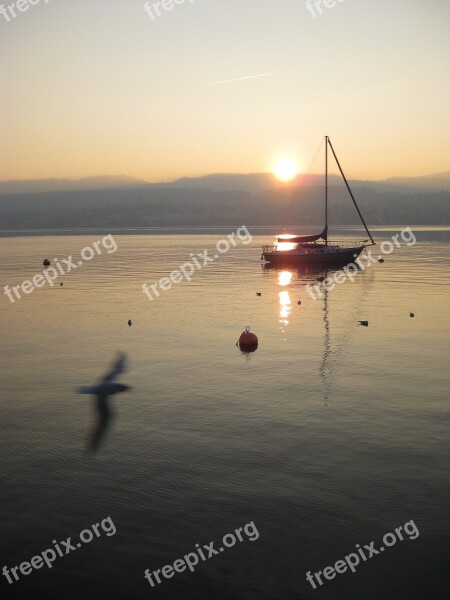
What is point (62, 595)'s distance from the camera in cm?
Result: 1107

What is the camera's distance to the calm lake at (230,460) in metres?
11.8

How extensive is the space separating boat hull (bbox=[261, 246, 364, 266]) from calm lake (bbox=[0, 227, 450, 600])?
48.3m

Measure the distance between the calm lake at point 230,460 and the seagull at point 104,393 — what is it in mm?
319

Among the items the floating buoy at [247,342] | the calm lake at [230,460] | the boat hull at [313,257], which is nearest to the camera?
the calm lake at [230,460]

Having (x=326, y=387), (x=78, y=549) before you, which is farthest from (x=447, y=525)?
(x=326, y=387)

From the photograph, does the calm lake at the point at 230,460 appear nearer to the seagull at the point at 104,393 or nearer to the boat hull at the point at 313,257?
the seagull at the point at 104,393

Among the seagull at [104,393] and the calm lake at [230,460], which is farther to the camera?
the seagull at [104,393]

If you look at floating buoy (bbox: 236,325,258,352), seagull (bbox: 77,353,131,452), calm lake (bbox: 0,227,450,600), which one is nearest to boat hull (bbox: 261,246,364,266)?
calm lake (bbox: 0,227,450,600)

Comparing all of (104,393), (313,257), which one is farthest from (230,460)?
(313,257)

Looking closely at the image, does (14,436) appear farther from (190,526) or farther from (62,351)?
(62,351)

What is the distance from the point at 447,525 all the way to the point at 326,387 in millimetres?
10940

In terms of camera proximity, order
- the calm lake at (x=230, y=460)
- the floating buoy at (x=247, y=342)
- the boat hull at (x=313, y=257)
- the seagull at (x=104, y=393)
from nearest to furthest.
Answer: the calm lake at (x=230, y=460)
the seagull at (x=104, y=393)
the floating buoy at (x=247, y=342)
the boat hull at (x=313, y=257)

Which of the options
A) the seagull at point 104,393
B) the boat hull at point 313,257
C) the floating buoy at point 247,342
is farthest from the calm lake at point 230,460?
the boat hull at point 313,257

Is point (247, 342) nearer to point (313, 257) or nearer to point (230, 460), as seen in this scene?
point (230, 460)
